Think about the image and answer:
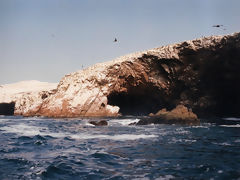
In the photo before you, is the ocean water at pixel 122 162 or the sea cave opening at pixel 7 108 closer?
the ocean water at pixel 122 162

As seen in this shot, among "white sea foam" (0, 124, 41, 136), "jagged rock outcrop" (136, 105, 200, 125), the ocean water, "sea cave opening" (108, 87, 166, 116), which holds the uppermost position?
"sea cave opening" (108, 87, 166, 116)

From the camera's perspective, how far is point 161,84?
151ft

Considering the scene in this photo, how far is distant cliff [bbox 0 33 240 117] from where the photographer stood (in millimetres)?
41969

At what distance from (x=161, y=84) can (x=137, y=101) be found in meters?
6.34

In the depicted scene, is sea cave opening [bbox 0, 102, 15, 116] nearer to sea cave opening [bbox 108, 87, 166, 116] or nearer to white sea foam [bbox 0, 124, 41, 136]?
sea cave opening [bbox 108, 87, 166, 116]

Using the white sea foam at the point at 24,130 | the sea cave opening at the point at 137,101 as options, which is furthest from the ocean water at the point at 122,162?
the sea cave opening at the point at 137,101

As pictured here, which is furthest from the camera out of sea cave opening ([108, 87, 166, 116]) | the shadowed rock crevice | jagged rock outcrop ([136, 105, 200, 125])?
sea cave opening ([108, 87, 166, 116])

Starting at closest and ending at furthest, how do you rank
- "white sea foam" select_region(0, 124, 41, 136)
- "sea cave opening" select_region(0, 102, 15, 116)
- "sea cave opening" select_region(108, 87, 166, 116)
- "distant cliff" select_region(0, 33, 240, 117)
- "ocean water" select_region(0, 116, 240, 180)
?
"ocean water" select_region(0, 116, 240, 180), "white sea foam" select_region(0, 124, 41, 136), "distant cliff" select_region(0, 33, 240, 117), "sea cave opening" select_region(108, 87, 166, 116), "sea cave opening" select_region(0, 102, 15, 116)

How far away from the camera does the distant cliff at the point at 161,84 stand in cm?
4197

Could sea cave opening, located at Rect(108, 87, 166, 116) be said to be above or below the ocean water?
above

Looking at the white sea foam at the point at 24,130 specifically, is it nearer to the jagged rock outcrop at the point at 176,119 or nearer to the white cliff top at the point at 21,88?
the jagged rock outcrop at the point at 176,119

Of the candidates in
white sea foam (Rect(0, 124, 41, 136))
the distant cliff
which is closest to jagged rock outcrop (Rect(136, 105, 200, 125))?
white sea foam (Rect(0, 124, 41, 136))

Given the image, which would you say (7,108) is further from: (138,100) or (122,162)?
(122,162)

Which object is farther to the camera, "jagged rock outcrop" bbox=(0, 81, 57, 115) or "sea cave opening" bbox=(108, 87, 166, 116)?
"jagged rock outcrop" bbox=(0, 81, 57, 115)
